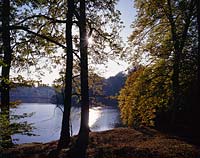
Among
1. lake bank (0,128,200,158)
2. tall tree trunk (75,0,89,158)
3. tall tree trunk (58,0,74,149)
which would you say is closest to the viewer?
lake bank (0,128,200,158)

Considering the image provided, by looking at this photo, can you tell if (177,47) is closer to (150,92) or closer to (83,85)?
(150,92)

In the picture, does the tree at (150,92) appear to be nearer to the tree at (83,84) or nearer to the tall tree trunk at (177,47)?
the tall tree trunk at (177,47)

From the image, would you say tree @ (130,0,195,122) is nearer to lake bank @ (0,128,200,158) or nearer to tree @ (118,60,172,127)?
tree @ (118,60,172,127)

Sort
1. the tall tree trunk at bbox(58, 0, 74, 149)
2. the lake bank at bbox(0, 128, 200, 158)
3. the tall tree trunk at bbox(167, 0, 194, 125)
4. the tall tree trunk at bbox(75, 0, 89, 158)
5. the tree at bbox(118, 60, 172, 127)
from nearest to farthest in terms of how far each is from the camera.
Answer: the lake bank at bbox(0, 128, 200, 158), the tall tree trunk at bbox(58, 0, 74, 149), the tall tree trunk at bbox(75, 0, 89, 158), the tall tree trunk at bbox(167, 0, 194, 125), the tree at bbox(118, 60, 172, 127)

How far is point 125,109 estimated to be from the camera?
21.8 meters

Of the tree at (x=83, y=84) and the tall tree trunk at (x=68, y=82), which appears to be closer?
the tall tree trunk at (x=68, y=82)

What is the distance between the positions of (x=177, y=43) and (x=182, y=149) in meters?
8.50

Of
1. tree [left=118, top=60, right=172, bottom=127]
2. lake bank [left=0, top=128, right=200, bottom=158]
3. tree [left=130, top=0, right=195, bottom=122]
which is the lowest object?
lake bank [left=0, top=128, right=200, bottom=158]

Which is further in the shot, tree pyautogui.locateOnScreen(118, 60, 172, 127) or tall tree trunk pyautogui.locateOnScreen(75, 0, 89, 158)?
tree pyautogui.locateOnScreen(118, 60, 172, 127)

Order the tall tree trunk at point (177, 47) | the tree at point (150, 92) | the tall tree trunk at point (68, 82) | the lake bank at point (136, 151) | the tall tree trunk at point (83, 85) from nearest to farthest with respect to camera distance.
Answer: the lake bank at point (136, 151) < the tall tree trunk at point (68, 82) < the tall tree trunk at point (83, 85) < the tall tree trunk at point (177, 47) < the tree at point (150, 92)

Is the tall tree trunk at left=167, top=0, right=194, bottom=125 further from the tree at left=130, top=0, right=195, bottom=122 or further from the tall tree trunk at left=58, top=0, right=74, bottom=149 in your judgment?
the tall tree trunk at left=58, top=0, right=74, bottom=149

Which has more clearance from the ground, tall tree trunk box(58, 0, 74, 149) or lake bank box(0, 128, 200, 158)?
tall tree trunk box(58, 0, 74, 149)

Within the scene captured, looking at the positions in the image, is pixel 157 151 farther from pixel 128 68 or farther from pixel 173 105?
pixel 128 68

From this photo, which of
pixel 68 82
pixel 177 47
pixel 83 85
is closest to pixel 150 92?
pixel 177 47
